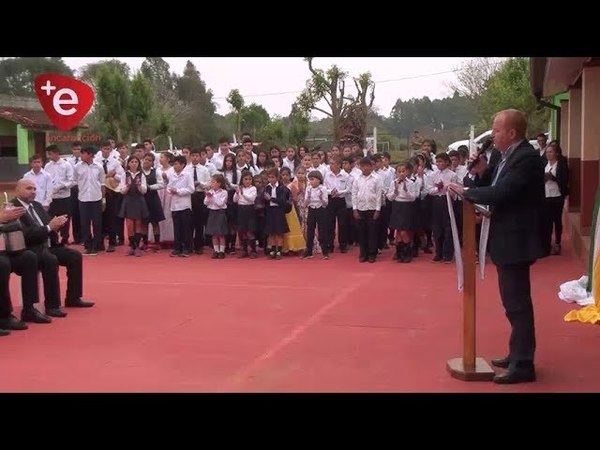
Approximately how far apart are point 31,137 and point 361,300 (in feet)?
94.1

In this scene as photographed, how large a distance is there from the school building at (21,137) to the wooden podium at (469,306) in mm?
28789

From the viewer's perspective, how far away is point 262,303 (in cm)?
871

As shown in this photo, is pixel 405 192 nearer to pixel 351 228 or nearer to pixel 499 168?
pixel 351 228

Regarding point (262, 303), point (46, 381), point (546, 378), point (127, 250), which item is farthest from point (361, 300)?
point (127, 250)

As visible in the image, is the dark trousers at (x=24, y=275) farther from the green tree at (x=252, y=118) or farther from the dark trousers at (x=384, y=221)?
the green tree at (x=252, y=118)

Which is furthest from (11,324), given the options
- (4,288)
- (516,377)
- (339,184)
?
(339,184)

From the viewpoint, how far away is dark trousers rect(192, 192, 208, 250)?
43.8ft

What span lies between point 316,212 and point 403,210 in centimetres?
149

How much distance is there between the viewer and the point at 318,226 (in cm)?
1270

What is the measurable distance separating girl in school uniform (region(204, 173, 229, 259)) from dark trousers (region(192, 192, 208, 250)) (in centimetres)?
57

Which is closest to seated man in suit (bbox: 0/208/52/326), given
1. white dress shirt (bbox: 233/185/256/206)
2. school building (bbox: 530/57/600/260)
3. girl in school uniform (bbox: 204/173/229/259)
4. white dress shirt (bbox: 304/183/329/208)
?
girl in school uniform (bbox: 204/173/229/259)

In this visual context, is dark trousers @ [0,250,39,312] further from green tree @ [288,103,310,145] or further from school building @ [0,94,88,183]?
school building @ [0,94,88,183]

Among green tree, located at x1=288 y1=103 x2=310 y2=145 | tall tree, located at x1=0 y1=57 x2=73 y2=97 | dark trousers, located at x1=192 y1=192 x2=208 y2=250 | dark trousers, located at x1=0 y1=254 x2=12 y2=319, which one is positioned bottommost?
dark trousers, located at x1=0 y1=254 x2=12 y2=319
